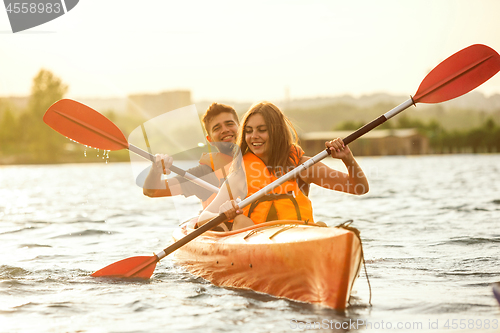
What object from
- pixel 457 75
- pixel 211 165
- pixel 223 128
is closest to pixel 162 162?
pixel 211 165

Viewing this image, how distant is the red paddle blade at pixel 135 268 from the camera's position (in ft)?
14.9

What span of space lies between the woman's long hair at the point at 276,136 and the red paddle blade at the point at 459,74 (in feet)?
3.77

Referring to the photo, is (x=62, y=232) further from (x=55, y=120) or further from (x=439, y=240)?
(x=439, y=240)

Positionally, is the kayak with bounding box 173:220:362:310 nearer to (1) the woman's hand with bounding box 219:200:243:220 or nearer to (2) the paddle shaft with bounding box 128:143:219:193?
(1) the woman's hand with bounding box 219:200:243:220

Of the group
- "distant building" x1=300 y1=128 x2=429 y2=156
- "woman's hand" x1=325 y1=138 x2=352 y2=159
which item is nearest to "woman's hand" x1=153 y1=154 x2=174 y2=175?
"woman's hand" x1=325 y1=138 x2=352 y2=159

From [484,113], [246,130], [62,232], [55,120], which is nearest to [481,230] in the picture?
[246,130]

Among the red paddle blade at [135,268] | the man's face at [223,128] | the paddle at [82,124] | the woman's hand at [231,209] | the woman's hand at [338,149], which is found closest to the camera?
the woman's hand at [338,149]

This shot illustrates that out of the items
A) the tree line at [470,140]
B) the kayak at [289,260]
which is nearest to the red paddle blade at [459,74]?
the kayak at [289,260]

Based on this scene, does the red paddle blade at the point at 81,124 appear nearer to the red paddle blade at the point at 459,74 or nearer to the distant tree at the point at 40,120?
the red paddle blade at the point at 459,74

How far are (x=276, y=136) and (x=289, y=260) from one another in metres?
1.02

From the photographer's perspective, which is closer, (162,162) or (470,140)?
(162,162)

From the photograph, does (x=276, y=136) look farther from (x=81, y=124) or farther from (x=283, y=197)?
(x=81, y=124)

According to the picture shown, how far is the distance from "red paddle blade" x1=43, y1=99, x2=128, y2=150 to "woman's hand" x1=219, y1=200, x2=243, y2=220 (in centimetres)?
175

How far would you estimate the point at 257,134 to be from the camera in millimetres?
4008
